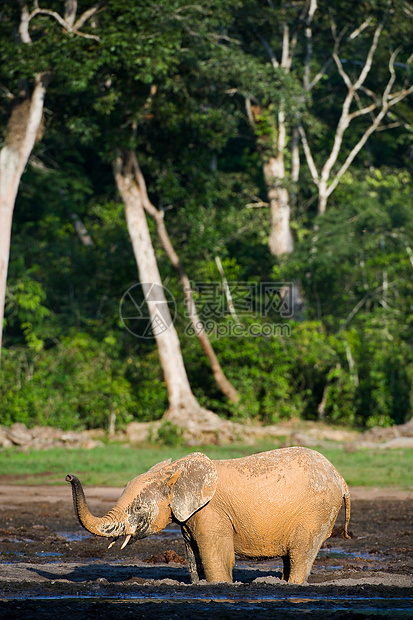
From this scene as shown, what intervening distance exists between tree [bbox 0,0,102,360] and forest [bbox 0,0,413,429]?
0.04m

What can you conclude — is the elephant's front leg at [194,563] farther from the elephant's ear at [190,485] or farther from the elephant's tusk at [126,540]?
the elephant's tusk at [126,540]

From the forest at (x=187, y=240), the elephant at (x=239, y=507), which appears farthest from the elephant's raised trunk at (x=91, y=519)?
the forest at (x=187, y=240)

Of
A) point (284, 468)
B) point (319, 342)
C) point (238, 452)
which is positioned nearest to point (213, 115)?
point (319, 342)

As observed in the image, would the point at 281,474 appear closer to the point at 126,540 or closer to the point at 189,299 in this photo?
the point at 126,540

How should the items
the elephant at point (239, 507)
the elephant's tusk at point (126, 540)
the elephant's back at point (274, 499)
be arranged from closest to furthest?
1. the elephant's tusk at point (126, 540)
2. the elephant at point (239, 507)
3. the elephant's back at point (274, 499)

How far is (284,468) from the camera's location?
20.2 ft

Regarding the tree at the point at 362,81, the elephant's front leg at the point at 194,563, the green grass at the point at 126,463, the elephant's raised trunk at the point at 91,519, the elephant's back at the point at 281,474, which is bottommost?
the green grass at the point at 126,463

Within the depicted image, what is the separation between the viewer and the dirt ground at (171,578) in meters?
5.05

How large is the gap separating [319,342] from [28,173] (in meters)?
11.1

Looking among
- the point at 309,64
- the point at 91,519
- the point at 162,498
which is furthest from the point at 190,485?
the point at 309,64

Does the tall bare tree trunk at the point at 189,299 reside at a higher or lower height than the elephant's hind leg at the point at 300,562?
higher

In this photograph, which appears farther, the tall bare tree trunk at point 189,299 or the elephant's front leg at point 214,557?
the tall bare tree trunk at point 189,299

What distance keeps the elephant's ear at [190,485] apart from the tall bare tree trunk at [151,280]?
14146 mm

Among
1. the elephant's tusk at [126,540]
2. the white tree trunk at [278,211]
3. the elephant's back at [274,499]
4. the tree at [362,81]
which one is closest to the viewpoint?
the elephant's tusk at [126,540]
